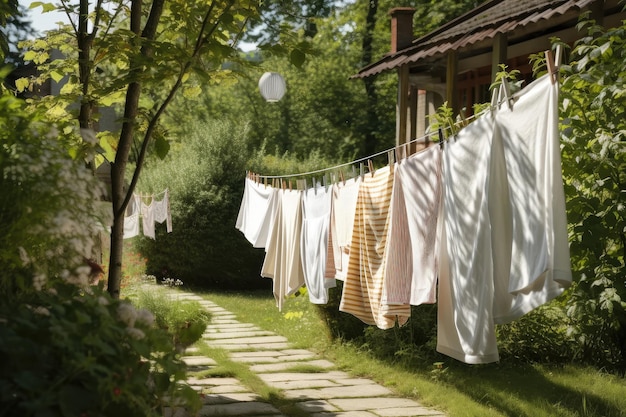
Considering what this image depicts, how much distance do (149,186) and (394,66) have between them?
18.1ft

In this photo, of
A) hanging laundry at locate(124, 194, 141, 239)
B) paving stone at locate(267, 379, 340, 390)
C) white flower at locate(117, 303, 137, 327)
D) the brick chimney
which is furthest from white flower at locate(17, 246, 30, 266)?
hanging laundry at locate(124, 194, 141, 239)

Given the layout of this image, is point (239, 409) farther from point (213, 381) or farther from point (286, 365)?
point (286, 365)

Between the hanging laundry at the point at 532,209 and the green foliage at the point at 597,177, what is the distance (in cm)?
178

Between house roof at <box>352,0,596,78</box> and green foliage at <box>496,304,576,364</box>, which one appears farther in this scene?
house roof at <box>352,0,596,78</box>

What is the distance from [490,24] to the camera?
8.28 meters

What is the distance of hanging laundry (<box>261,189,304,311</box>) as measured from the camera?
654 centimetres

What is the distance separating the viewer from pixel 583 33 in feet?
27.1

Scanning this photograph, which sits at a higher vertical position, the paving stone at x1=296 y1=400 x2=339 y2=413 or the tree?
the tree

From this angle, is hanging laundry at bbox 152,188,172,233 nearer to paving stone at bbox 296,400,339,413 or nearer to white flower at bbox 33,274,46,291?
paving stone at bbox 296,400,339,413

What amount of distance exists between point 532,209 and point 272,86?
8105 millimetres

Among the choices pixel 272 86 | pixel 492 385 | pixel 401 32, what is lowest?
pixel 492 385

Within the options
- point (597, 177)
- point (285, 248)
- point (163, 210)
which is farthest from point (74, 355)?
point (163, 210)

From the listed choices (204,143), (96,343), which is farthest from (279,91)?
(96,343)

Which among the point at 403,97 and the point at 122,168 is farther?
the point at 403,97
